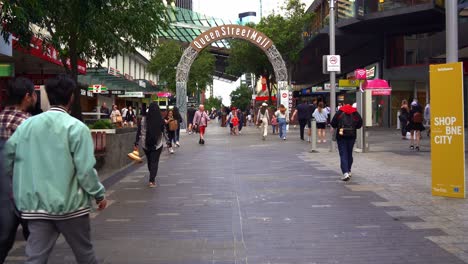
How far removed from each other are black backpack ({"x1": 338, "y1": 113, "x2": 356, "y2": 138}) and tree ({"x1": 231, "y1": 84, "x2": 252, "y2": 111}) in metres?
88.3

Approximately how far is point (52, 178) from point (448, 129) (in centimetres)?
645

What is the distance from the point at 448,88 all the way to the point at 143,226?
487 cm

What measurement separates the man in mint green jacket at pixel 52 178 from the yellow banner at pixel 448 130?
6157mm

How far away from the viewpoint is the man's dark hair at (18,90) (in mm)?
5102

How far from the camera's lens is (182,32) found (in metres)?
67.8

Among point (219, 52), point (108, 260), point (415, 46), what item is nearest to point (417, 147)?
point (108, 260)

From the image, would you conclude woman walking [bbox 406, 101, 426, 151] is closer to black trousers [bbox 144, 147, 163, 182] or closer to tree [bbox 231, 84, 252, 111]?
black trousers [bbox 144, 147, 163, 182]

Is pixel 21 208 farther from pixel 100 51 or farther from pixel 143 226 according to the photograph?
pixel 100 51

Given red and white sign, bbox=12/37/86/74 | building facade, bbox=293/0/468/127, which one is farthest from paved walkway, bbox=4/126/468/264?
building facade, bbox=293/0/468/127

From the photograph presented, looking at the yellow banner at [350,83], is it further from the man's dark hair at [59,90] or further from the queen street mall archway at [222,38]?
the queen street mall archway at [222,38]

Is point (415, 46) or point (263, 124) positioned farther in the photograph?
point (415, 46)

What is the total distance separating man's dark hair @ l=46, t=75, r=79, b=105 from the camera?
12.2 ft

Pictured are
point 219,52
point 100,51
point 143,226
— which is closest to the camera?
point 143,226

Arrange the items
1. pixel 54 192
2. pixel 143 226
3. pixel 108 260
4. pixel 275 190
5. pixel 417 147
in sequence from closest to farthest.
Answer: pixel 54 192 < pixel 108 260 < pixel 143 226 < pixel 275 190 < pixel 417 147
